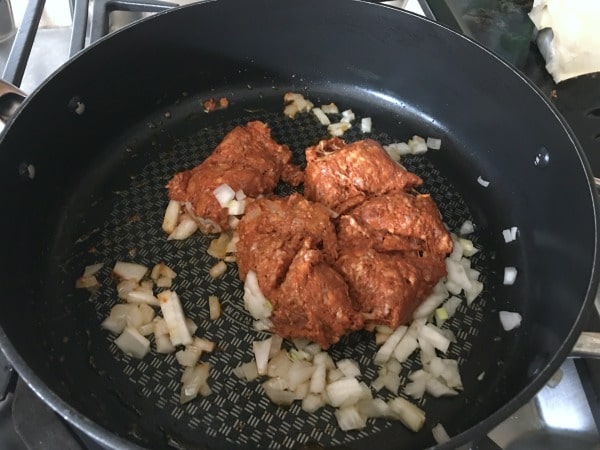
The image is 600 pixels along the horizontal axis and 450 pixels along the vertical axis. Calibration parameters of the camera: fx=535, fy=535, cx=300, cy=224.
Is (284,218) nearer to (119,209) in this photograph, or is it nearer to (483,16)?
(119,209)

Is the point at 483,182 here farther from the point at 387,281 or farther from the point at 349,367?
the point at 349,367

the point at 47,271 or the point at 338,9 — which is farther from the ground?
the point at 338,9

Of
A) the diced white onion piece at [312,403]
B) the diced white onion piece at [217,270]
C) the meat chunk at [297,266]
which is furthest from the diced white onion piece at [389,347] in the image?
the diced white onion piece at [217,270]

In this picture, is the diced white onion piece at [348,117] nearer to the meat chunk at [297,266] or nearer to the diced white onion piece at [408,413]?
the meat chunk at [297,266]

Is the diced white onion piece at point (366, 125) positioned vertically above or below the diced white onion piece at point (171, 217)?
above

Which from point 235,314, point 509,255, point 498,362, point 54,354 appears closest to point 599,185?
point 509,255
